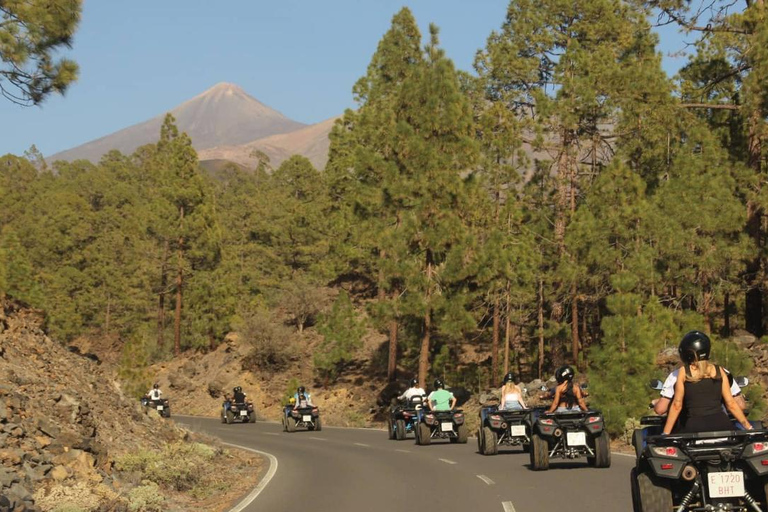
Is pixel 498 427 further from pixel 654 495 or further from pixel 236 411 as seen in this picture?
pixel 236 411

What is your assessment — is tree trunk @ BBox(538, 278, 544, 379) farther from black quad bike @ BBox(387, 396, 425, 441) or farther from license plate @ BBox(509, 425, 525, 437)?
license plate @ BBox(509, 425, 525, 437)

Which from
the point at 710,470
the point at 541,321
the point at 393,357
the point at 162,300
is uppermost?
the point at 162,300

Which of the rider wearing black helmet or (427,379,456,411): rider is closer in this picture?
the rider wearing black helmet

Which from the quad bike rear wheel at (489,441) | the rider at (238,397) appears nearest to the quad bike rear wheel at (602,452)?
the quad bike rear wheel at (489,441)

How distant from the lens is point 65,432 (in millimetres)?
15172

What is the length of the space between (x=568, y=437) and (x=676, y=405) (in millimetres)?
→ 8224

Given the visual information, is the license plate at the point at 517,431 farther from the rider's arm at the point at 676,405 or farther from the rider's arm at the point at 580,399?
the rider's arm at the point at 676,405

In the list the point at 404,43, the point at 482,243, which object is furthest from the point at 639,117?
the point at 404,43

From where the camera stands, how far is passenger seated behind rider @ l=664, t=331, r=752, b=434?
26.4 feet

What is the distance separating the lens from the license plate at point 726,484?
25.7 ft

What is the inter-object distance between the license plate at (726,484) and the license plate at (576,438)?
8.40 metres

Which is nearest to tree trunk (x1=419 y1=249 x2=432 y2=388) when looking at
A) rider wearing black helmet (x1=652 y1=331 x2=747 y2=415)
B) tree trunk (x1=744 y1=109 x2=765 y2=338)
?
tree trunk (x1=744 y1=109 x2=765 y2=338)

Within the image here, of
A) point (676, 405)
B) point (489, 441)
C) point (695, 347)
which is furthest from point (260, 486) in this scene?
point (695, 347)

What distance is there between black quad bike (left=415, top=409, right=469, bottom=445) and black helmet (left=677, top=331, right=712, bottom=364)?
17551 millimetres
